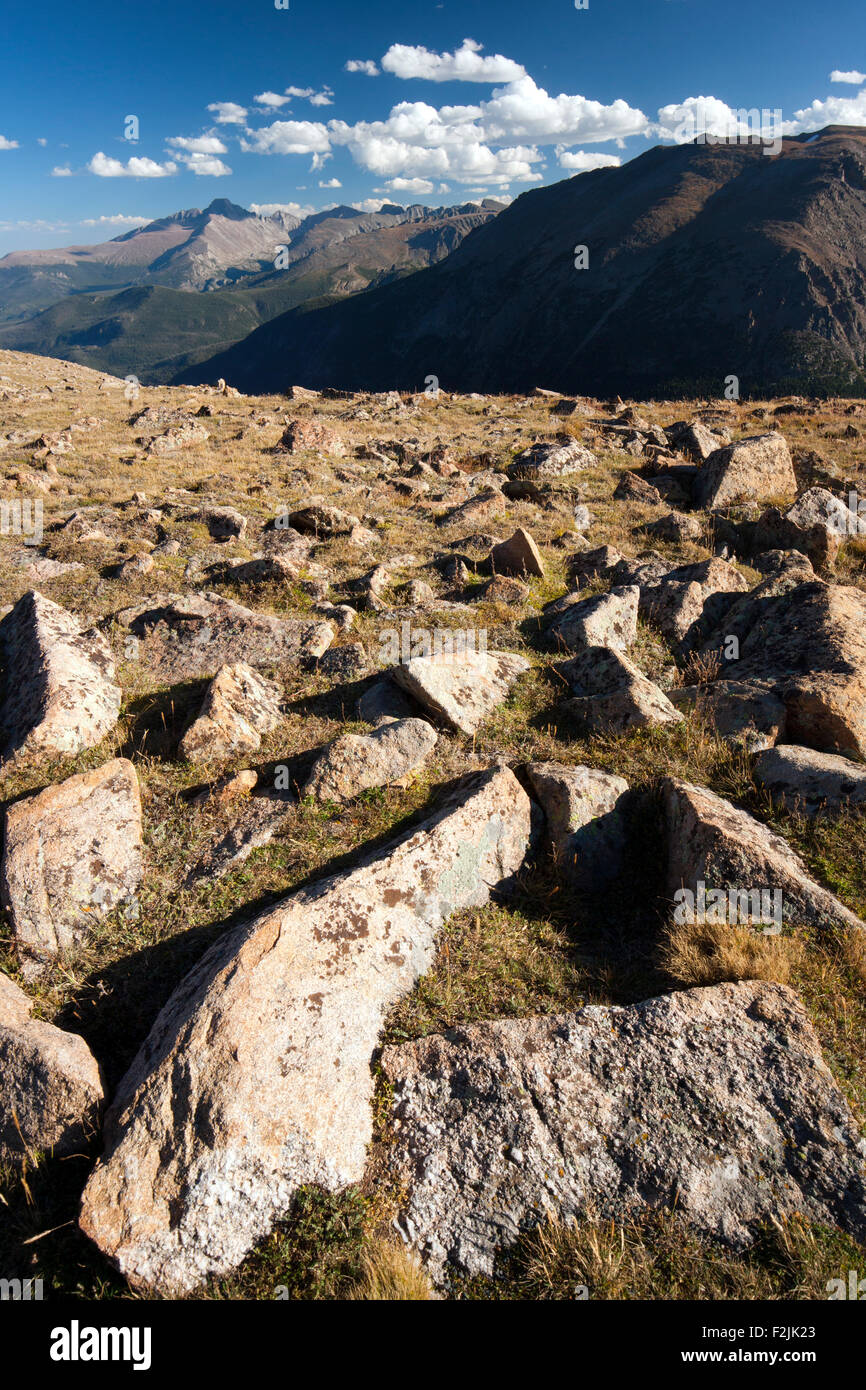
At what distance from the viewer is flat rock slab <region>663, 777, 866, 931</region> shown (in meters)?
5.41

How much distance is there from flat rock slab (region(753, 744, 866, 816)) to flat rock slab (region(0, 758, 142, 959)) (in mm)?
6846

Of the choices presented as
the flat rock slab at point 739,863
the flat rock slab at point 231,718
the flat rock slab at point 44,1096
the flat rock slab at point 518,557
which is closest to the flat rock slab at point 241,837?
the flat rock slab at point 231,718

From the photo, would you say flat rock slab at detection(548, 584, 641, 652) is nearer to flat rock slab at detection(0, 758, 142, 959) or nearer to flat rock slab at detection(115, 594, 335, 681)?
flat rock slab at detection(115, 594, 335, 681)

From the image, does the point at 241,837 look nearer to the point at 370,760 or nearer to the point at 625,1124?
the point at 370,760

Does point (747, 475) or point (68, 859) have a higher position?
point (747, 475)

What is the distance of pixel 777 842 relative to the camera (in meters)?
6.24

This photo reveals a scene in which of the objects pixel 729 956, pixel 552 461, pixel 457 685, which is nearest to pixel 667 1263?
pixel 729 956

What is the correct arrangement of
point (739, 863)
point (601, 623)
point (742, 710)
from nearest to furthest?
point (739, 863) < point (742, 710) < point (601, 623)

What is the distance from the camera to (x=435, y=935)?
5.59 metres

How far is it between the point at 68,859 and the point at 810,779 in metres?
7.67

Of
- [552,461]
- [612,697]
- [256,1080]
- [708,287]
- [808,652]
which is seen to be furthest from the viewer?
[708,287]
